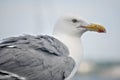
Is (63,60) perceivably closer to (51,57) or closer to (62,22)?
(51,57)

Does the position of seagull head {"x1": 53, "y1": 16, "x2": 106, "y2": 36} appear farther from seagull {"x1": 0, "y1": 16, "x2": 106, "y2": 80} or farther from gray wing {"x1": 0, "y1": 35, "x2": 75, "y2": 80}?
gray wing {"x1": 0, "y1": 35, "x2": 75, "y2": 80}

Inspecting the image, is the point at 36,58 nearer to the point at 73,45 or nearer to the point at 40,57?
the point at 40,57

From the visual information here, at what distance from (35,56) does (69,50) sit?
23 centimetres

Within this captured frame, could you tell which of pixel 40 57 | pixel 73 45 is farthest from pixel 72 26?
pixel 40 57

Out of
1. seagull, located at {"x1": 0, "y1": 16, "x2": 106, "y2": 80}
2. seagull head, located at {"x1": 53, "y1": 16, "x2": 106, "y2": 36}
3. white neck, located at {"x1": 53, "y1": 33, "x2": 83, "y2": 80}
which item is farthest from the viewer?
seagull head, located at {"x1": 53, "y1": 16, "x2": 106, "y2": 36}

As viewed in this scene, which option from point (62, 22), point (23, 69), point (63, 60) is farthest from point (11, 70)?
point (62, 22)

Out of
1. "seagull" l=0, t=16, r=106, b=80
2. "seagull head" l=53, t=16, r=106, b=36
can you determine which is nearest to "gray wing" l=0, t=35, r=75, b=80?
"seagull" l=0, t=16, r=106, b=80

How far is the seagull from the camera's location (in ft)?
9.09

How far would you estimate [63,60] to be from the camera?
288 cm

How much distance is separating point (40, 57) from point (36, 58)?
0.02 m

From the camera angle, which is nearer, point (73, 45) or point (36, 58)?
point (36, 58)

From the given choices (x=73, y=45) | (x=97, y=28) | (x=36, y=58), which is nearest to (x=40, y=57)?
(x=36, y=58)

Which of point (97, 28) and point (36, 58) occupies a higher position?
point (97, 28)

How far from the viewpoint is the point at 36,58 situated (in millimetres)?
2828
